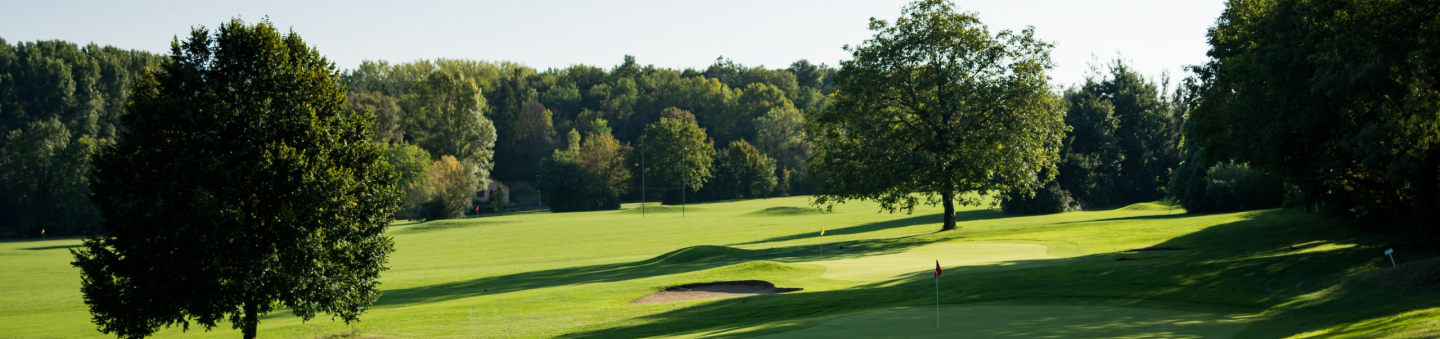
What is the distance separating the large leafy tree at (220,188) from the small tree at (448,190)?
77993 millimetres

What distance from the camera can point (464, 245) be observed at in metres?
61.7

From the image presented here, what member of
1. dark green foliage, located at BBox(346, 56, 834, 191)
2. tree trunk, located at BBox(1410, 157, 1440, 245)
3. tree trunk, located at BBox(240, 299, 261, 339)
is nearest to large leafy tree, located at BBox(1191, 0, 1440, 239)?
tree trunk, located at BBox(1410, 157, 1440, 245)

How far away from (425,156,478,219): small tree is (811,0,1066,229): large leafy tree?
59800mm

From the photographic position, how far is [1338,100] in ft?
80.8

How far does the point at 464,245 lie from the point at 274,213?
4267 centimetres

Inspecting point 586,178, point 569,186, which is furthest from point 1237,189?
point 569,186

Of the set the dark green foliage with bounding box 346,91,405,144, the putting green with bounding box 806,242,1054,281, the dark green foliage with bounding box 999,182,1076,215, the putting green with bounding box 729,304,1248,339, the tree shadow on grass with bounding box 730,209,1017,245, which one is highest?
the dark green foliage with bounding box 346,91,405,144

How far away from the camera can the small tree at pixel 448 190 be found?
318 feet

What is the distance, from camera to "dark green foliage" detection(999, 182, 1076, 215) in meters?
68.2

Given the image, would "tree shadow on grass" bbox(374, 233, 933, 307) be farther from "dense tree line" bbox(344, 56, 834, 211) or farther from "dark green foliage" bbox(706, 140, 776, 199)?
"dark green foliage" bbox(706, 140, 776, 199)

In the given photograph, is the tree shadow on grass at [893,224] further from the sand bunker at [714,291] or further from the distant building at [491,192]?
the distant building at [491,192]

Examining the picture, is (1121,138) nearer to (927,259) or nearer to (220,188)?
(927,259)

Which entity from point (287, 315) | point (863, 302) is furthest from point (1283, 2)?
point (287, 315)

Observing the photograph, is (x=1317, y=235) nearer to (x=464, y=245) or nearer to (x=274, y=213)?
(x=274, y=213)
